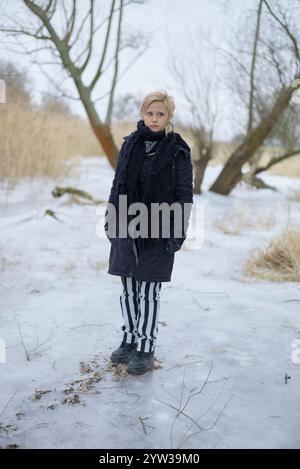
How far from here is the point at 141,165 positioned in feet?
7.88

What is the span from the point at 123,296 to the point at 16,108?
6.83 m

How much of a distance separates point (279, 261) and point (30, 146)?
5341mm

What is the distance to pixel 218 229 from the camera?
6.24 metres

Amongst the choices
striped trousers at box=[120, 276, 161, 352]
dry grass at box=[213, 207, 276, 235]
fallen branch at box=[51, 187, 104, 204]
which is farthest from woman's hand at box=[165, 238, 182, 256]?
fallen branch at box=[51, 187, 104, 204]

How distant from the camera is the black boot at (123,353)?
2.51 meters

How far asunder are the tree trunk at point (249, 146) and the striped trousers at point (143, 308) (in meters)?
6.10

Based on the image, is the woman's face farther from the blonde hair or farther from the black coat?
the black coat

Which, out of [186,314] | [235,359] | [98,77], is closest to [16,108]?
[98,77]

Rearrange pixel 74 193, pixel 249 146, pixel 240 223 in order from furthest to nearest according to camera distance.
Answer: pixel 249 146 < pixel 74 193 < pixel 240 223

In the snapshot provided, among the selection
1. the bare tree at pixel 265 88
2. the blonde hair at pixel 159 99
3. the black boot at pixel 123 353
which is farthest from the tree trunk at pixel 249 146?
the black boot at pixel 123 353

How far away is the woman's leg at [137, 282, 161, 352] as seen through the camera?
2.45 m

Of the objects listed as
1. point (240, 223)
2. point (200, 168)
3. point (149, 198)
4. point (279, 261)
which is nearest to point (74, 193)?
point (240, 223)

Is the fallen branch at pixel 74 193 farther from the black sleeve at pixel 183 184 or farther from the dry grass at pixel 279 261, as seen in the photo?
the black sleeve at pixel 183 184

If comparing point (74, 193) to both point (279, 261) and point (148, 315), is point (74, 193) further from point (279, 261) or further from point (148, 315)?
point (148, 315)
